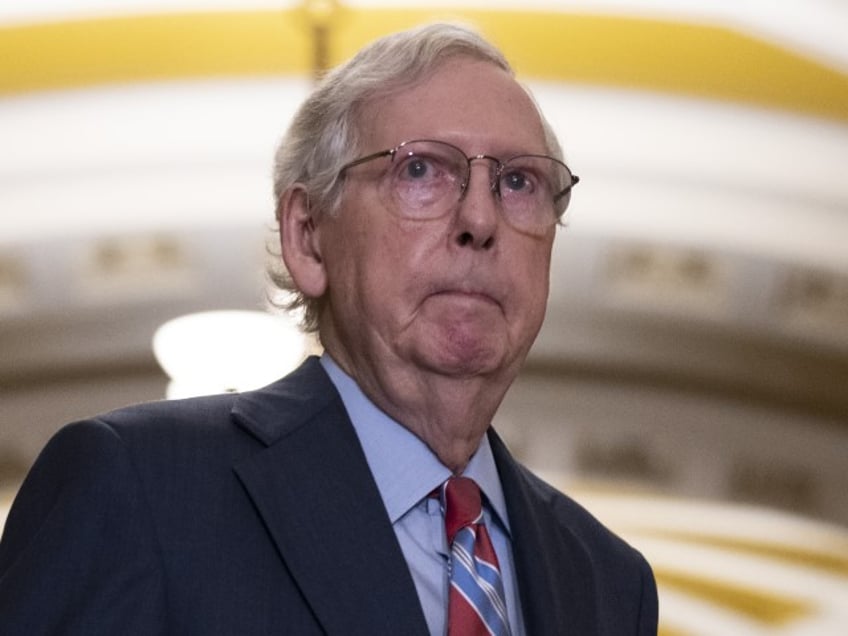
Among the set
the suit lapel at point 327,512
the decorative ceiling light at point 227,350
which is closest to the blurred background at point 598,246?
the decorative ceiling light at point 227,350

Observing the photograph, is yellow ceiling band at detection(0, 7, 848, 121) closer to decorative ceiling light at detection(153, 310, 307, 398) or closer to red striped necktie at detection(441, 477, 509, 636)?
decorative ceiling light at detection(153, 310, 307, 398)

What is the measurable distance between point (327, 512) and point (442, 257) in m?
0.29

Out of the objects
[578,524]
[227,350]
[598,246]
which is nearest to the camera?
[578,524]

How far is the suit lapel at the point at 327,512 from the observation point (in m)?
1.60

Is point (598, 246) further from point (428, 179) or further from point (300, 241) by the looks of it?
point (428, 179)

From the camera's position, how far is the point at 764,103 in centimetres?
791

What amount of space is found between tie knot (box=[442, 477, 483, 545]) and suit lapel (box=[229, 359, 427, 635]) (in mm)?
98

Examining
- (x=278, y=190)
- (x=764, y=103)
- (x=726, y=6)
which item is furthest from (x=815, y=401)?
(x=278, y=190)

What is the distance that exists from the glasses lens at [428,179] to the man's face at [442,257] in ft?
0.04

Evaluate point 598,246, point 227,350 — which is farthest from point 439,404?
point 598,246

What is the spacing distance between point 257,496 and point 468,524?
0.78 feet

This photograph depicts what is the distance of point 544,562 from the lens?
1836mm

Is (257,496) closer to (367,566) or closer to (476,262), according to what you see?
(367,566)

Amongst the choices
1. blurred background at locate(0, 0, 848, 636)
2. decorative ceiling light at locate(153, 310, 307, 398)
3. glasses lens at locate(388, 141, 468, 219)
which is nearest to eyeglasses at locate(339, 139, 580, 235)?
glasses lens at locate(388, 141, 468, 219)
